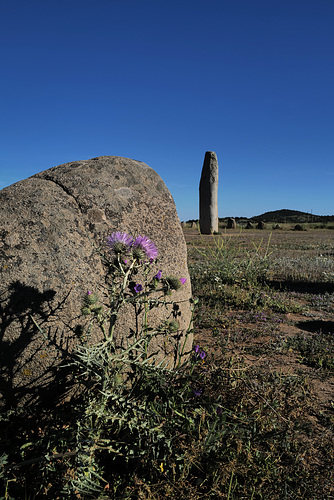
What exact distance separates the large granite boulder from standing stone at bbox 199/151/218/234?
1497 centimetres

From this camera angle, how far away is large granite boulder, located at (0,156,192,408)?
204cm

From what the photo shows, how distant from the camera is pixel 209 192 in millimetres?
17188

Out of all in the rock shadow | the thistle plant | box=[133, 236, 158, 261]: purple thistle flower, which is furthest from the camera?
the rock shadow

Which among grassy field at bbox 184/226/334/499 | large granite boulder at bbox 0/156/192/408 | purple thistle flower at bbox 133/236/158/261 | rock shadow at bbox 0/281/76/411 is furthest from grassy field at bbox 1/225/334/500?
purple thistle flower at bbox 133/236/158/261

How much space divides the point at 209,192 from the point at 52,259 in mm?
15653

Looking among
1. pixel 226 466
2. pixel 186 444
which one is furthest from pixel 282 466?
pixel 186 444

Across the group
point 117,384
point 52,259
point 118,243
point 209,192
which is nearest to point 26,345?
point 52,259

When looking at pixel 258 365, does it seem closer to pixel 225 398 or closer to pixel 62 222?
pixel 225 398

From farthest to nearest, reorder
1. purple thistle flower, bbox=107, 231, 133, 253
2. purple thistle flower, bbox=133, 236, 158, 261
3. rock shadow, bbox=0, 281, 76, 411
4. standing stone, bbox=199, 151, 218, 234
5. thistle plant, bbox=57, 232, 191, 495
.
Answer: standing stone, bbox=199, 151, 218, 234
rock shadow, bbox=0, 281, 76, 411
purple thistle flower, bbox=133, 236, 158, 261
purple thistle flower, bbox=107, 231, 133, 253
thistle plant, bbox=57, 232, 191, 495

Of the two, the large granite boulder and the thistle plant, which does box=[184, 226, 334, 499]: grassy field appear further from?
the large granite boulder

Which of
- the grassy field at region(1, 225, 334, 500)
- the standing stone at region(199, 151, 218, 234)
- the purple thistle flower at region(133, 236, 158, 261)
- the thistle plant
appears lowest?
the grassy field at region(1, 225, 334, 500)

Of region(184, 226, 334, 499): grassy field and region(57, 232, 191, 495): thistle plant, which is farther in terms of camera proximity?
region(184, 226, 334, 499): grassy field

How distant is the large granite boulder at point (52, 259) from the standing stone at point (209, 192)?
49.1 ft

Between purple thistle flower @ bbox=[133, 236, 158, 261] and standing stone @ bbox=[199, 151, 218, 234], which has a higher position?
standing stone @ bbox=[199, 151, 218, 234]
